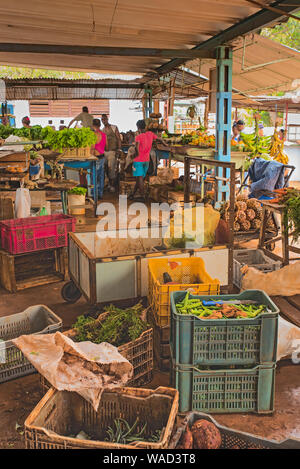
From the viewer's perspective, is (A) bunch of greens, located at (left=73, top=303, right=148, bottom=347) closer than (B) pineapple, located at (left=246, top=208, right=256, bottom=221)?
Yes

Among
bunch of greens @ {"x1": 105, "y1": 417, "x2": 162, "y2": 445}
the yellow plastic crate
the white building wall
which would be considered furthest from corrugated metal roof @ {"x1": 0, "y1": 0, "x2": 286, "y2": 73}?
the white building wall

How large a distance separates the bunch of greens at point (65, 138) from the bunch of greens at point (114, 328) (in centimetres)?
569

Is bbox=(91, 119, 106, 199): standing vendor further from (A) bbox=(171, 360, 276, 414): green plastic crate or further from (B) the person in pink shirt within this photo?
(A) bbox=(171, 360, 276, 414): green plastic crate

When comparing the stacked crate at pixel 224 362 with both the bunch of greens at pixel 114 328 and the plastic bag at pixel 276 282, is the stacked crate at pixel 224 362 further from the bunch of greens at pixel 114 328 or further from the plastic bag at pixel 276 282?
the plastic bag at pixel 276 282

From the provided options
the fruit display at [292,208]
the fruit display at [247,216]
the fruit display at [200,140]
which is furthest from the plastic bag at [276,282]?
the fruit display at [200,140]

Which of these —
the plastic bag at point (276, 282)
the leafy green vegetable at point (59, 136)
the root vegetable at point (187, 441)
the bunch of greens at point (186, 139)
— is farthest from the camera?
the bunch of greens at point (186, 139)

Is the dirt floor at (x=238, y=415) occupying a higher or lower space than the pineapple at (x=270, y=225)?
lower

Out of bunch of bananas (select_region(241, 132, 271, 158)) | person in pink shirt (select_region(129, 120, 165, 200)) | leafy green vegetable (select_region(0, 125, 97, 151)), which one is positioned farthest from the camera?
person in pink shirt (select_region(129, 120, 165, 200))

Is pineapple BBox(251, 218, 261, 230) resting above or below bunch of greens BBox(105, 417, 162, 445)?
above

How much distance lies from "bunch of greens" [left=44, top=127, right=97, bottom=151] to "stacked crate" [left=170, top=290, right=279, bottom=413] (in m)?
6.36

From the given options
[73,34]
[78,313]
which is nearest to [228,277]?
[78,313]

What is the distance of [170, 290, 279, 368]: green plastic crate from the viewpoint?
3100 millimetres

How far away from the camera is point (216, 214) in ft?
17.2

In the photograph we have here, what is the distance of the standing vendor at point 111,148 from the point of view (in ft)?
41.9
